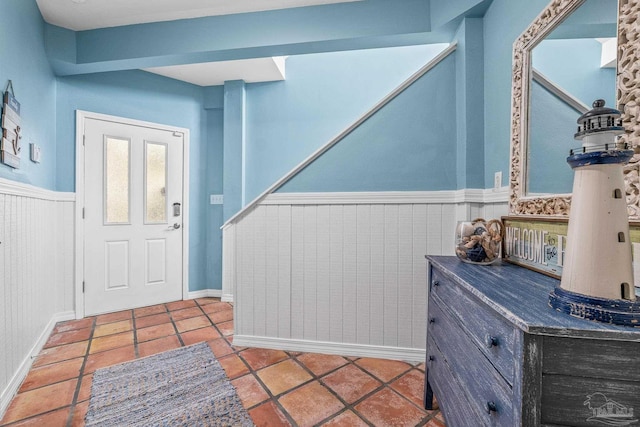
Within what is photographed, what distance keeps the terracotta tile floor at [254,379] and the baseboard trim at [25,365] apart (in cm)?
3

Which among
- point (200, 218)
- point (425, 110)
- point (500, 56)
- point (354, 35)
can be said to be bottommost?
point (200, 218)

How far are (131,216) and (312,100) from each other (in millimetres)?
2182

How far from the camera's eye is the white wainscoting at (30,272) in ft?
4.91

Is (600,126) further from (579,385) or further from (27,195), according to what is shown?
(27,195)

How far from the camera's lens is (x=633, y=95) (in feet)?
2.64

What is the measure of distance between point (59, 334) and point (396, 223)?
9.07ft

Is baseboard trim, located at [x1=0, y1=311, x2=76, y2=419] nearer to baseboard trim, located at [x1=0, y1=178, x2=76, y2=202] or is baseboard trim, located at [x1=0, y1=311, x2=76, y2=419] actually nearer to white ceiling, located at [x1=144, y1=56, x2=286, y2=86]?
baseboard trim, located at [x1=0, y1=178, x2=76, y2=202]

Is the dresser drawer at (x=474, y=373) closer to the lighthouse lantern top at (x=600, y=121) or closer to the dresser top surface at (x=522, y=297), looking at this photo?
the dresser top surface at (x=522, y=297)

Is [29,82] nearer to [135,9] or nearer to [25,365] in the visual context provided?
[135,9]

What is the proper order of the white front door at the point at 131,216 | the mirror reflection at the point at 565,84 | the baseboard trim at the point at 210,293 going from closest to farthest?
the mirror reflection at the point at 565,84 → the white front door at the point at 131,216 → the baseboard trim at the point at 210,293

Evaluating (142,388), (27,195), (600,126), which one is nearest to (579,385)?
(600,126)

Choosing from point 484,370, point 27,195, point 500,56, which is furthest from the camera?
point 27,195

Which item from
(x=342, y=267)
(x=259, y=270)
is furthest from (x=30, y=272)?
(x=342, y=267)

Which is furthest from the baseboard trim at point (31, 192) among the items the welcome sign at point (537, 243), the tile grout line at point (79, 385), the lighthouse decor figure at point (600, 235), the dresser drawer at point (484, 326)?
the welcome sign at point (537, 243)
